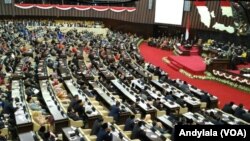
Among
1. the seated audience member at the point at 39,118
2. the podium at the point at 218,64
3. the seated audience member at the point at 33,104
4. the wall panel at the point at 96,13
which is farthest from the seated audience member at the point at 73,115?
the wall panel at the point at 96,13

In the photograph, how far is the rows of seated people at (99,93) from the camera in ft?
39.3

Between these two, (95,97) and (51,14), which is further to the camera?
(51,14)

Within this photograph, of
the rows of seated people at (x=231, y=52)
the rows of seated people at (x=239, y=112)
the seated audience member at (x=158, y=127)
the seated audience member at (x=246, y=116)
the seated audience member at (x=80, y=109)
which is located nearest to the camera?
the seated audience member at (x=158, y=127)

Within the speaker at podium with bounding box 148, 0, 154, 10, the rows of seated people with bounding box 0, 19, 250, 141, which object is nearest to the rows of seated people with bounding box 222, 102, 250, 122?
the rows of seated people with bounding box 0, 19, 250, 141

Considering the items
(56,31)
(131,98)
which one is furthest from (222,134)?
(56,31)

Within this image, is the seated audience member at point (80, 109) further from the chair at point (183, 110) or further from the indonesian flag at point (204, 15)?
the indonesian flag at point (204, 15)

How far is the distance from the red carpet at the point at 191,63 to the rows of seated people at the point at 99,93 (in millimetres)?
2877

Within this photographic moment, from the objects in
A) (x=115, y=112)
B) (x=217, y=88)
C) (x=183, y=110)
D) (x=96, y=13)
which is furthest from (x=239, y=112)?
(x=96, y=13)

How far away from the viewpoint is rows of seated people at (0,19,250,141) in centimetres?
1198

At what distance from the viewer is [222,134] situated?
260 centimetres

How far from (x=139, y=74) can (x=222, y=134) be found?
17.6 metres

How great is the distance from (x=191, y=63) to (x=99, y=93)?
10.3 m

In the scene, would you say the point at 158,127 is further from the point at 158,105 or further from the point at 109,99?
the point at 109,99

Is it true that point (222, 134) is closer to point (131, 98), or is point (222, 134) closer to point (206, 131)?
point (206, 131)
